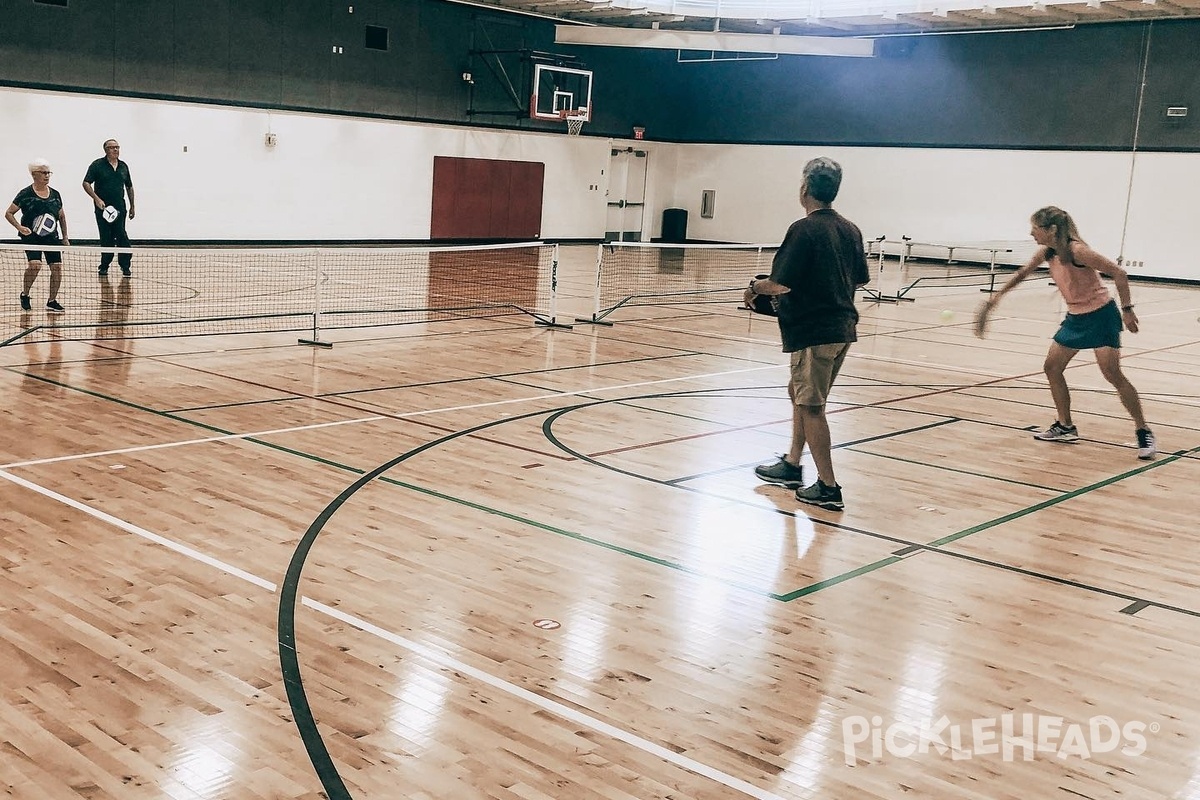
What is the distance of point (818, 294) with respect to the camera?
637 centimetres

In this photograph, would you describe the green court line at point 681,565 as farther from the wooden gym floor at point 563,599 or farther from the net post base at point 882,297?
the net post base at point 882,297

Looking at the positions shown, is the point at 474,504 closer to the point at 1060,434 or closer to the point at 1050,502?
the point at 1050,502

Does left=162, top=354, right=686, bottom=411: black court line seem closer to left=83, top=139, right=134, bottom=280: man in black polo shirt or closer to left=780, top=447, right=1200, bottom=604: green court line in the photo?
left=780, top=447, right=1200, bottom=604: green court line

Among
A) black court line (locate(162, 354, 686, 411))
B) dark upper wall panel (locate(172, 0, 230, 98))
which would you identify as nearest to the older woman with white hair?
black court line (locate(162, 354, 686, 411))

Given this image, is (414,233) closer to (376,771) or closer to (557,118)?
(557,118)

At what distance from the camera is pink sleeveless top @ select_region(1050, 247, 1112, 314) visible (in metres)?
8.32

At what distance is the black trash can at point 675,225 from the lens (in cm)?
3525

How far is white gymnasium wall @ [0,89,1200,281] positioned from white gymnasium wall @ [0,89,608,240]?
31mm

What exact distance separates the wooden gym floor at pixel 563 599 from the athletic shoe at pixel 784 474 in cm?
20

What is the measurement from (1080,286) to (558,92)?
23113mm

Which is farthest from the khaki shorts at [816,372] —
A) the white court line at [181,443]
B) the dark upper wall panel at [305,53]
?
the dark upper wall panel at [305,53]

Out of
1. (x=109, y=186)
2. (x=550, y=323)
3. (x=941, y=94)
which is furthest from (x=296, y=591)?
(x=941, y=94)

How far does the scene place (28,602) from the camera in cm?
461

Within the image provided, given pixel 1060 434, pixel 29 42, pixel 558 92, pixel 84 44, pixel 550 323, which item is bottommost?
pixel 1060 434
